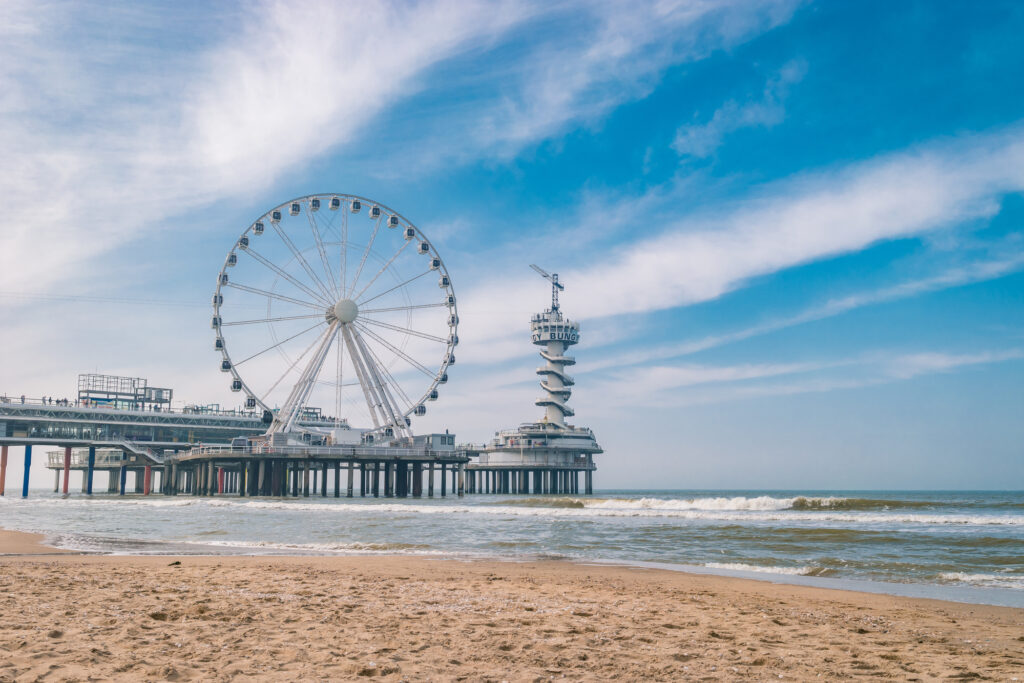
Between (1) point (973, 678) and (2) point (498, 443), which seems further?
(2) point (498, 443)

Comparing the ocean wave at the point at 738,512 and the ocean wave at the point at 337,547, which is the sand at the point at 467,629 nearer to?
the ocean wave at the point at 337,547

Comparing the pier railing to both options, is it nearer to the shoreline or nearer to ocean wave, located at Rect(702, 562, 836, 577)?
the shoreline

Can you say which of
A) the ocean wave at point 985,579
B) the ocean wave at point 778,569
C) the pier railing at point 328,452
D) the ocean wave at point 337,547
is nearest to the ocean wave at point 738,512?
the ocean wave at point 778,569

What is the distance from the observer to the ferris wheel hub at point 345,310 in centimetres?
5519

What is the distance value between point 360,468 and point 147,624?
2478 inches

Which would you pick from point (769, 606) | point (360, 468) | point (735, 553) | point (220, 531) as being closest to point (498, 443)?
point (360, 468)

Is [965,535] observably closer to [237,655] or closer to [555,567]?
[555,567]

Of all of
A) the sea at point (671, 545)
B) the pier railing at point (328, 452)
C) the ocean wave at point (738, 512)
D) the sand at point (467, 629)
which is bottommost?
the ocean wave at point (738, 512)

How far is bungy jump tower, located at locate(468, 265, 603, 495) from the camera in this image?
101 meters

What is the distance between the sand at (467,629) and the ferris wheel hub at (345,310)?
44.1m

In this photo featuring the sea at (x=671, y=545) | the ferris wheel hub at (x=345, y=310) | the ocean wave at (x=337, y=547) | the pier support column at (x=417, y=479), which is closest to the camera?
the sea at (x=671, y=545)

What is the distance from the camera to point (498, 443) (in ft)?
347

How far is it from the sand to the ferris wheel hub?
145 ft

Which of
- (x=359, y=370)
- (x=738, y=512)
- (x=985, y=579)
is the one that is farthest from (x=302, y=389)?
(x=985, y=579)
